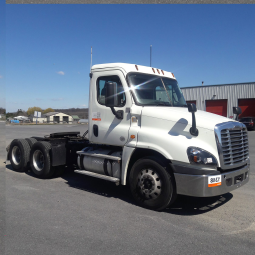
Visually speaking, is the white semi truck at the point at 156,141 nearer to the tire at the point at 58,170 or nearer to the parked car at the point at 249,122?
the tire at the point at 58,170

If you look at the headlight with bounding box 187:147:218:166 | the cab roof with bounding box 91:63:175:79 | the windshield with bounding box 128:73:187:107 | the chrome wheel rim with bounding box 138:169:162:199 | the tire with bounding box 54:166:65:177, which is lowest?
the tire with bounding box 54:166:65:177

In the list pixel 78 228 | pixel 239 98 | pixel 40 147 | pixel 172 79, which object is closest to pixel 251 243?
pixel 78 228

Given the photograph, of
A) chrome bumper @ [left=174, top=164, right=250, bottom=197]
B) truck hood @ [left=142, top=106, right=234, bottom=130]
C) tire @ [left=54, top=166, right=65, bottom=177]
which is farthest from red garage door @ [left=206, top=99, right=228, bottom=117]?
chrome bumper @ [left=174, top=164, right=250, bottom=197]

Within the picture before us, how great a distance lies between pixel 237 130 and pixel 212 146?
2.73 feet

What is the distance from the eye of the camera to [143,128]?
5.34 meters

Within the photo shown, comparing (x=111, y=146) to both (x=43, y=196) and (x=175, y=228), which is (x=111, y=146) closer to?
(x=43, y=196)

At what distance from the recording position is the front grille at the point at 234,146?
4730 millimetres

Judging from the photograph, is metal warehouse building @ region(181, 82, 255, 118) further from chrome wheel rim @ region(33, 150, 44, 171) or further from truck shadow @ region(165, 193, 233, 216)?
truck shadow @ region(165, 193, 233, 216)

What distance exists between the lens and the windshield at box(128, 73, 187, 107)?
224 inches

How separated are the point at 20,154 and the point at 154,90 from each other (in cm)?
478

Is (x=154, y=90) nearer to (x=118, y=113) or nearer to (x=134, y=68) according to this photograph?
(x=134, y=68)

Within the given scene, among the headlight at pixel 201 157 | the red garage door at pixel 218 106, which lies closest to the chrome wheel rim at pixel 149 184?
the headlight at pixel 201 157

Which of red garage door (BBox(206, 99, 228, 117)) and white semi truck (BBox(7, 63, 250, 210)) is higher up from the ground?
red garage door (BBox(206, 99, 228, 117))

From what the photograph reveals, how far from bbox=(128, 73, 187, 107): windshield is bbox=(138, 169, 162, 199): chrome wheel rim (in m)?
1.44
